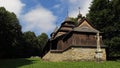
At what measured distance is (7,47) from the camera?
255ft

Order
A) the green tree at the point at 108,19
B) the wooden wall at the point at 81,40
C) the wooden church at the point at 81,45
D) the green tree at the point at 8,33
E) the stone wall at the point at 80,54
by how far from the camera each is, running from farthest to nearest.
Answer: the green tree at the point at 8,33, the green tree at the point at 108,19, the wooden wall at the point at 81,40, the wooden church at the point at 81,45, the stone wall at the point at 80,54

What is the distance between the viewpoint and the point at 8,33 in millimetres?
76125

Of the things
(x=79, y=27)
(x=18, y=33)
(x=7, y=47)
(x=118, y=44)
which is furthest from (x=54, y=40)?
(x=18, y=33)

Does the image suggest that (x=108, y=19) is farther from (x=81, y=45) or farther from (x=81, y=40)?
(x=81, y=45)

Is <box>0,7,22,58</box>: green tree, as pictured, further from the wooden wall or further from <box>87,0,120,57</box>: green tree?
the wooden wall

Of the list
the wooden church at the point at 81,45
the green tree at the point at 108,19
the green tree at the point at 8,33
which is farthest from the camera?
the green tree at the point at 8,33

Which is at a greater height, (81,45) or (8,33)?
(8,33)

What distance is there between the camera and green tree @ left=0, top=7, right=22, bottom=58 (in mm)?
72250

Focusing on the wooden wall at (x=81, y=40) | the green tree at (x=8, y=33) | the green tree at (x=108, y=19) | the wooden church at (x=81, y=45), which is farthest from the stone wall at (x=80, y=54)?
the green tree at (x=8, y=33)

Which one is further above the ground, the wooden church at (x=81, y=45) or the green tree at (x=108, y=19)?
the green tree at (x=108, y=19)

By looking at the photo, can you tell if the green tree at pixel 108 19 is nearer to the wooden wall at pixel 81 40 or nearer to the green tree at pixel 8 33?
the wooden wall at pixel 81 40

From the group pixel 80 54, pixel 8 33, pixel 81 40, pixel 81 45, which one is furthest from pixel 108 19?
pixel 8 33

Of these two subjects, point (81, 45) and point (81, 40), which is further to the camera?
point (81, 40)

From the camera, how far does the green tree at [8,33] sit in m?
72.2
